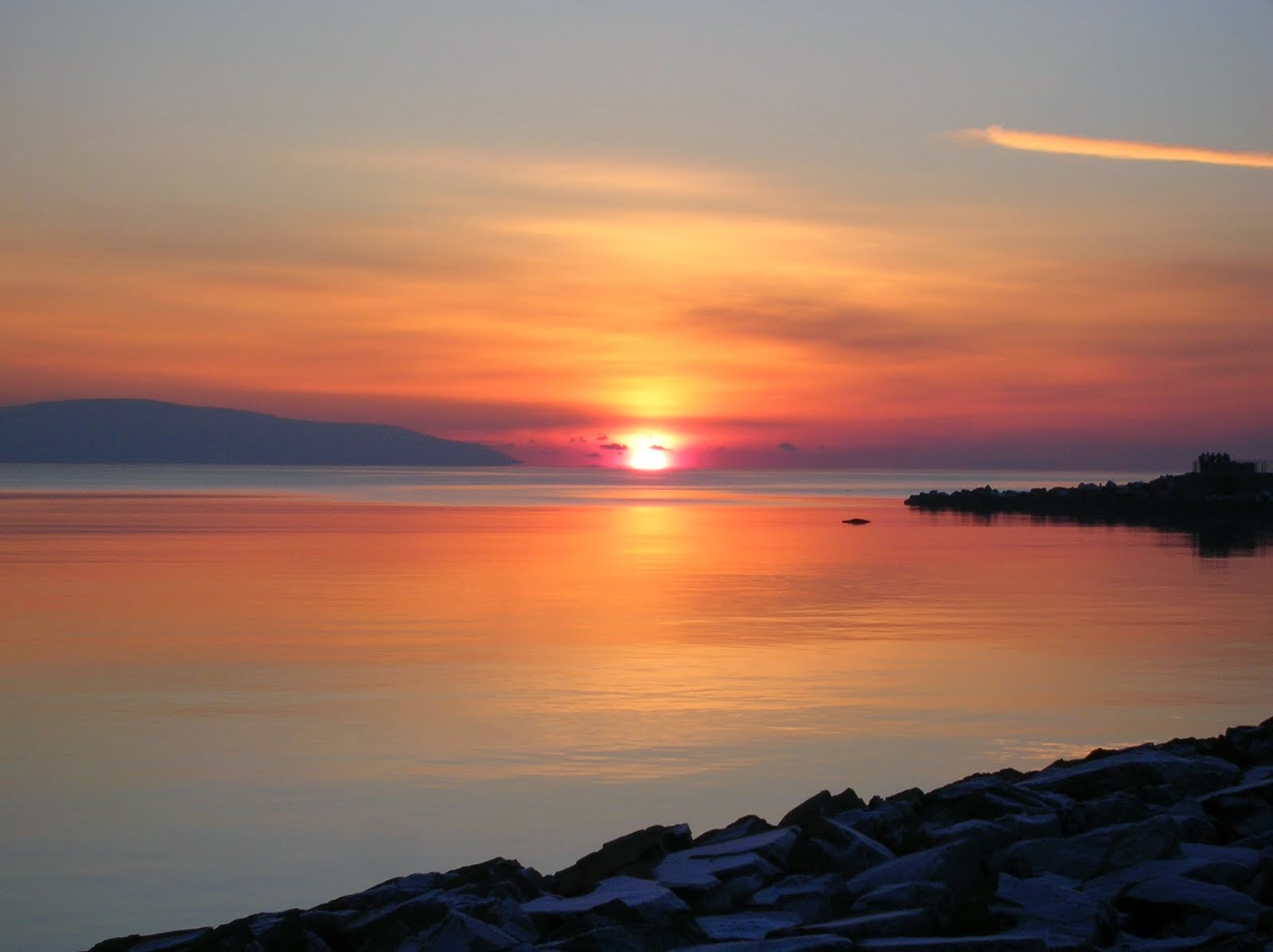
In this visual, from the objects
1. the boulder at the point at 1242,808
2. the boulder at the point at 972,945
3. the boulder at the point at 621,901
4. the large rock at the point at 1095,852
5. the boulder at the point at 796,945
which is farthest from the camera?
the boulder at the point at 1242,808

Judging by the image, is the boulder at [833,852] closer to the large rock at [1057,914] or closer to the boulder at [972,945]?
the large rock at [1057,914]

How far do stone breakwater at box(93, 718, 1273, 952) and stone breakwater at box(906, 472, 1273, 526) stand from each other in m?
38.0

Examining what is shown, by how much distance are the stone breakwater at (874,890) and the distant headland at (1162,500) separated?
37.0 m

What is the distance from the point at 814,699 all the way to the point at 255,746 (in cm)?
416

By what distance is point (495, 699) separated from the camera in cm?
1074

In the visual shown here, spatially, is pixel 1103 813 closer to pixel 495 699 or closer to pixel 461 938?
pixel 461 938

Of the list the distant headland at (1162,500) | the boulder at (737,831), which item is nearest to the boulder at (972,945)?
the boulder at (737,831)

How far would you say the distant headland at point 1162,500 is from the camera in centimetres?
4488

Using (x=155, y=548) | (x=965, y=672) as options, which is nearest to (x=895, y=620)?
(x=965, y=672)

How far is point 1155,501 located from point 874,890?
4711 centimetres

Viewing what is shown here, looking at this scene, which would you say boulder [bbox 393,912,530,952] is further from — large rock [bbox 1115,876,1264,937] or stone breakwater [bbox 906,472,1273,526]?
stone breakwater [bbox 906,472,1273,526]

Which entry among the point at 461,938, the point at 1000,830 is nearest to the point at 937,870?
the point at 1000,830

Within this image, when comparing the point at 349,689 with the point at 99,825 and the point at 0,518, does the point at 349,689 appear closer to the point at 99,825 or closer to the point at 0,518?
the point at 99,825

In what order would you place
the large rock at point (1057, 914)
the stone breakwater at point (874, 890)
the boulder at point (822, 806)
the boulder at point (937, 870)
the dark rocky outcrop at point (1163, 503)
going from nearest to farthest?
the large rock at point (1057, 914) < the stone breakwater at point (874, 890) < the boulder at point (937, 870) < the boulder at point (822, 806) < the dark rocky outcrop at point (1163, 503)
